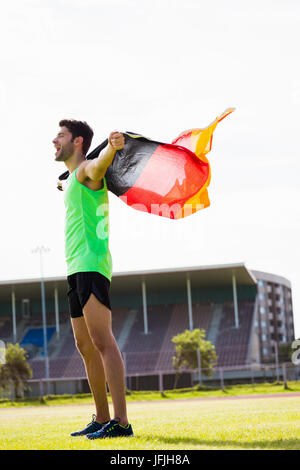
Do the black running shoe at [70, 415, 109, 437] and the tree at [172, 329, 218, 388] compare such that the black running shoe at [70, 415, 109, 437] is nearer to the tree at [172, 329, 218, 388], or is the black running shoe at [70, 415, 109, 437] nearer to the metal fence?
the metal fence

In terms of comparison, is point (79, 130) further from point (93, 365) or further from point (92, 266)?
point (93, 365)

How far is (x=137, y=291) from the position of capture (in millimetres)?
54625

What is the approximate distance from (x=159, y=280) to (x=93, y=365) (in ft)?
152

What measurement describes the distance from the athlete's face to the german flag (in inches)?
6.2

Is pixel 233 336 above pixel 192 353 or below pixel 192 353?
above

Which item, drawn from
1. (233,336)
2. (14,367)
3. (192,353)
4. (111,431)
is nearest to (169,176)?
(111,431)

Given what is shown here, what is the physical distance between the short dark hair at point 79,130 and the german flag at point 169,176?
0.49 feet

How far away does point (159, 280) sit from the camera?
50.7m

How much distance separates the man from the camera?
13.7ft

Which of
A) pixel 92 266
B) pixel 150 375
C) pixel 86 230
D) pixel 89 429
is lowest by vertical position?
pixel 150 375

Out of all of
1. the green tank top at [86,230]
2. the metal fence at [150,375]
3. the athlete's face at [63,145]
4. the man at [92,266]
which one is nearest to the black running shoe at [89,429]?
the man at [92,266]
